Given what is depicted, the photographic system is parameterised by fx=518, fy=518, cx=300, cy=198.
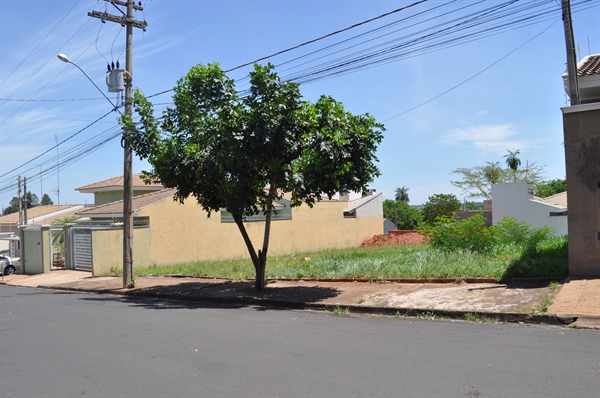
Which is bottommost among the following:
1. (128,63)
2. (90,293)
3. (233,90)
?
(90,293)

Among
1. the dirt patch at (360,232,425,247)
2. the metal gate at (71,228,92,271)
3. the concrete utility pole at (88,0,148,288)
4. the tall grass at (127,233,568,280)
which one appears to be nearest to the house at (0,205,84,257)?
the metal gate at (71,228,92,271)

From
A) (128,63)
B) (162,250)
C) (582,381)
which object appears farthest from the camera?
(162,250)

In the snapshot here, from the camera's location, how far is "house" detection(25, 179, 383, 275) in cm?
2457

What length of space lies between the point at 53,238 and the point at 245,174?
2087 centimetres

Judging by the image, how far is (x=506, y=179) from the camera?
59438 millimetres

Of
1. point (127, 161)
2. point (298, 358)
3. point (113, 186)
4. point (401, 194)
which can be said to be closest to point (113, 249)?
point (127, 161)

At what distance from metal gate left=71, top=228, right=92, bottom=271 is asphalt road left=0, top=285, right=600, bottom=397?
1536 cm

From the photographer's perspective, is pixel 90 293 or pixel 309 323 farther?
pixel 90 293

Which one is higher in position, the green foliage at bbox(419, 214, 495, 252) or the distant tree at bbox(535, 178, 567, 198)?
the distant tree at bbox(535, 178, 567, 198)

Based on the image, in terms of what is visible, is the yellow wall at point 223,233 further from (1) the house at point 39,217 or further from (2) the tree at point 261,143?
(1) the house at point 39,217

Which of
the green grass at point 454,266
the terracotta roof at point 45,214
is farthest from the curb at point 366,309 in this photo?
the terracotta roof at point 45,214

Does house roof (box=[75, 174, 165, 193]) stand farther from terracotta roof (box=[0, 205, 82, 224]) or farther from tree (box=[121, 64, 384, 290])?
tree (box=[121, 64, 384, 290])

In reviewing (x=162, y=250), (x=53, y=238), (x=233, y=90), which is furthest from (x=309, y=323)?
(x=53, y=238)

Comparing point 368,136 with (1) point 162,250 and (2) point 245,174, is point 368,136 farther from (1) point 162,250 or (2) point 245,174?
(1) point 162,250
